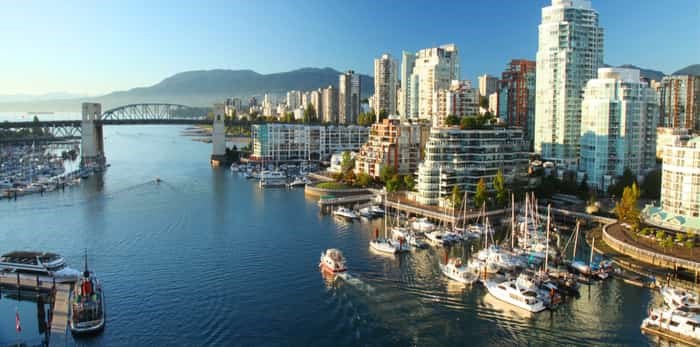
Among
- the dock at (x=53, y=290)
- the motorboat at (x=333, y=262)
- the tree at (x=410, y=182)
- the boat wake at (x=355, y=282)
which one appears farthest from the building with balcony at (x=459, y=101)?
the dock at (x=53, y=290)

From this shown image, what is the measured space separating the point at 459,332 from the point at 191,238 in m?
9.11

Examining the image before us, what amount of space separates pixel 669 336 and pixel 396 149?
17.5m

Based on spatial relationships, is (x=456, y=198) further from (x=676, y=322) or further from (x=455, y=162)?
(x=676, y=322)

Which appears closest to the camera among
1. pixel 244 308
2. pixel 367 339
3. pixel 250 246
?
pixel 367 339

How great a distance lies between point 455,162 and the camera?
20531mm

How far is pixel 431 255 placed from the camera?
1521 centimetres

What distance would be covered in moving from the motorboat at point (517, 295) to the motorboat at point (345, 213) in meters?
8.46

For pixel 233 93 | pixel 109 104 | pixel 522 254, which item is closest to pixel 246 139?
pixel 522 254

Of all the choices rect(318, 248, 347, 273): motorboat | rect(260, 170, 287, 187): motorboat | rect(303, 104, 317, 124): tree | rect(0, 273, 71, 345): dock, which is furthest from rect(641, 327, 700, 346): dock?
rect(303, 104, 317, 124): tree

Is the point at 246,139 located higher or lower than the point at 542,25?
lower

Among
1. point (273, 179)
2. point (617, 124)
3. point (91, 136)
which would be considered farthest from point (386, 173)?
point (91, 136)

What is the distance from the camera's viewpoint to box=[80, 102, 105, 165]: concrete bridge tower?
3838 cm

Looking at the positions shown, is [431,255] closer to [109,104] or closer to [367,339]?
[367,339]

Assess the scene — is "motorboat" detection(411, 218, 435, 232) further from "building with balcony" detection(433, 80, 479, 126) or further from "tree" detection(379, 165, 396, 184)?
"building with balcony" detection(433, 80, 479, 126)
